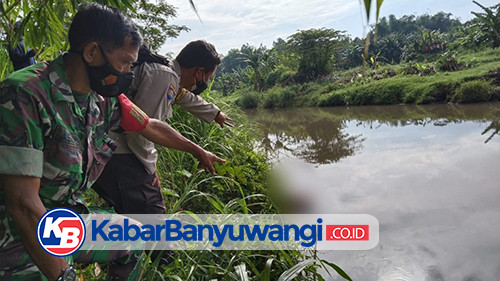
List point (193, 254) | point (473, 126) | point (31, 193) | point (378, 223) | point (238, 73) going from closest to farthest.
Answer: point (31, 193), point (193, 254), point (378, 223), point (473, 126), point (238, 73)

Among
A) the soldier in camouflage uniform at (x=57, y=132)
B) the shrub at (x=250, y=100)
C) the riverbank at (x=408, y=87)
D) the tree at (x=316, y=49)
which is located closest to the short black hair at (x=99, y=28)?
the soldier in camouflage uniform at (x=57, y=132)

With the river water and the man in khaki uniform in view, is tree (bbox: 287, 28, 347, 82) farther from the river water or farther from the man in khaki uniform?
the man in khaki uniform

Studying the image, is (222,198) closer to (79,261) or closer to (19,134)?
(79,261)

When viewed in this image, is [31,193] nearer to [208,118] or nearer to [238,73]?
[208,118]

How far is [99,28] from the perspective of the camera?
3.58ft

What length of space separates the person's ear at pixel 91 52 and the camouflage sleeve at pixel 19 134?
220mm

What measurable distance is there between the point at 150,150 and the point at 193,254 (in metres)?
0.62

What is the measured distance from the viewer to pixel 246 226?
7.37 feet

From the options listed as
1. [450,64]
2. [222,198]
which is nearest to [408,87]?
[450,64]

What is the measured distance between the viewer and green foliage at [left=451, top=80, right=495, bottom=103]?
1071cm

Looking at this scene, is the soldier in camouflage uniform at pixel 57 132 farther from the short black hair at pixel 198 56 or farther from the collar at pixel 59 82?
the short black hair at pixel 198 56

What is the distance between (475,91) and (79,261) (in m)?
12.3

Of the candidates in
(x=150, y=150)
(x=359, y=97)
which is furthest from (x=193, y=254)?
(x=359, y=97)

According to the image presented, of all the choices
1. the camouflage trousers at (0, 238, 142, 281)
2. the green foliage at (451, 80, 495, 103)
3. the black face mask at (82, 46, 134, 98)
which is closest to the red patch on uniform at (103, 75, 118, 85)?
the black face mask at (82, 46, 134, 98)
